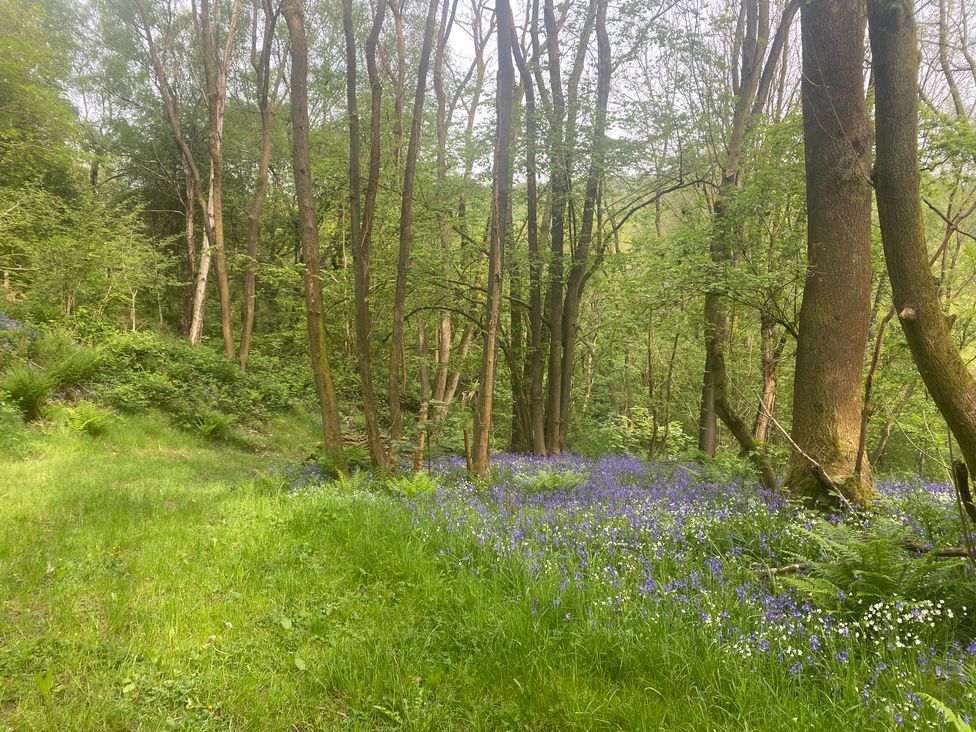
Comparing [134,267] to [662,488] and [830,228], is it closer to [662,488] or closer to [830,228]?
[662,488]

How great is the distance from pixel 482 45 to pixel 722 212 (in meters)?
11.9

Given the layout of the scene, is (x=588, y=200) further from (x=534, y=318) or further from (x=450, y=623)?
(x=450, y=623)

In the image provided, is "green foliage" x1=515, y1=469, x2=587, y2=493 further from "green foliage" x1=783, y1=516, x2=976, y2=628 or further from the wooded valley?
"green foliage" x1=783, y1=516, x2=976, y2=628

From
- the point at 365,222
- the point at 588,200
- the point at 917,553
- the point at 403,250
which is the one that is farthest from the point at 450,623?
the point at 588,200

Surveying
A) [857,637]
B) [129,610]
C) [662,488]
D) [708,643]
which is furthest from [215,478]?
[857,637]

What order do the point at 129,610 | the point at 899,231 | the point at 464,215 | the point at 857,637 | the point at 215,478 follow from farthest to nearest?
the point at 464,215, the point at 215,478, the point at 129,610, the point at 899,231, the point at 857,637

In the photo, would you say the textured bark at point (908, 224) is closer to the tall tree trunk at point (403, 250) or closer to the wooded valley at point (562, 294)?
the wooded valley at point (562, 294)

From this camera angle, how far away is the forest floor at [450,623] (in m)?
2.40

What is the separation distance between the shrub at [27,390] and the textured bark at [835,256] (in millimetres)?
11464

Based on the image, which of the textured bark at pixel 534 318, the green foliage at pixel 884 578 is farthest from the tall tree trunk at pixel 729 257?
the textured bark at pixel 534 318

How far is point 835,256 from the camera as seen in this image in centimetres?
489

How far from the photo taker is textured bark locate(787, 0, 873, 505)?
4770mm

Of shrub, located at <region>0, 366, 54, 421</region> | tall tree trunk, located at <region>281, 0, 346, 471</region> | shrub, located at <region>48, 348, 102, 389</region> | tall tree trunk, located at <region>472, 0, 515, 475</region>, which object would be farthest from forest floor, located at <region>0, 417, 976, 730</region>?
shrub, located at <region>48, 348, 102, 389</region>

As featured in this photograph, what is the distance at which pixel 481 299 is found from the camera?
12094 millimetres
